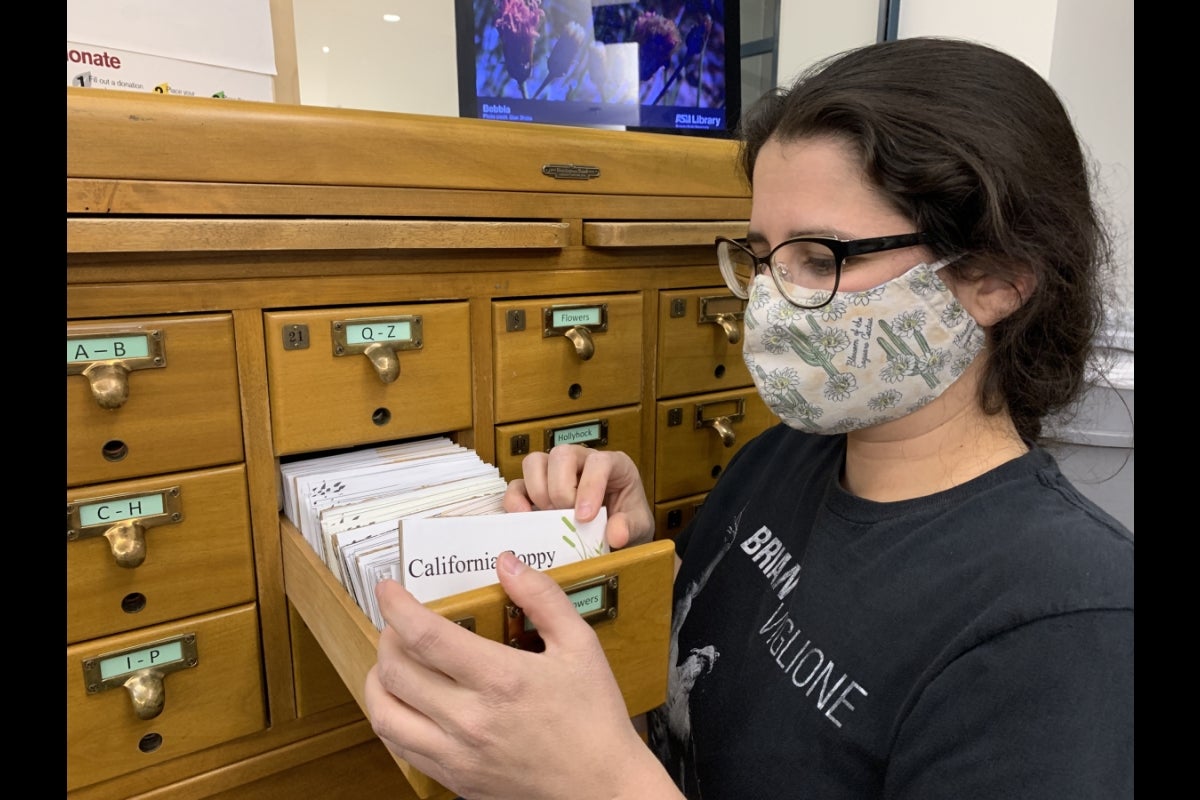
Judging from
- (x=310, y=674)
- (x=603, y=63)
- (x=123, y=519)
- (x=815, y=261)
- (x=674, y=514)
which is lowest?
(x=310, y=674)

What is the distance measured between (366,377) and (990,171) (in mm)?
662

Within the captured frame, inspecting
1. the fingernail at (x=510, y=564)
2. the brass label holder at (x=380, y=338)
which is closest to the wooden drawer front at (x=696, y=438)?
the brass label holder at (x=380, y=338)

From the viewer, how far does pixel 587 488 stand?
82 centimetres

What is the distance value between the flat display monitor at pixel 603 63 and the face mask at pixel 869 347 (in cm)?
64

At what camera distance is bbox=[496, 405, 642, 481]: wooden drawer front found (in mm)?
1023

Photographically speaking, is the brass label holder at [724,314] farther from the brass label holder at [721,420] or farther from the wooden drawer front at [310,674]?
the wooden drawer front at [310,674]

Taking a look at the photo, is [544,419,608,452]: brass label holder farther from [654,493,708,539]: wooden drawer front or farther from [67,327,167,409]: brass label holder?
[67,327,167,409]: brass label holder

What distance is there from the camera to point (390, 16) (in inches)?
62.0

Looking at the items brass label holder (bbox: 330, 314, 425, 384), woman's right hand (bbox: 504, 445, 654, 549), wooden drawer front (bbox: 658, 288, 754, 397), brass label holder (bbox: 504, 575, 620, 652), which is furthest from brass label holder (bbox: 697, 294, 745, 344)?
brass label holder (bbox: 504, 575, 620, 652)

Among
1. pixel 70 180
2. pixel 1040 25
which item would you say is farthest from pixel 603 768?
pixel 1040 25

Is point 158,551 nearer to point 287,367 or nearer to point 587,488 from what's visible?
point 287,367

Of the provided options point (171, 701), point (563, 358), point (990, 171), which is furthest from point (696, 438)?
point (171, 701)

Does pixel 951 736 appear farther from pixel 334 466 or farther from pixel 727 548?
pixel 334 466

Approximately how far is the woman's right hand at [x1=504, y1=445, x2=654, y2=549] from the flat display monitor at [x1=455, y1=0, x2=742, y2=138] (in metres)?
0.62
